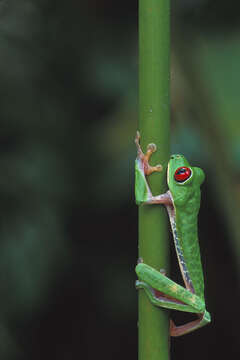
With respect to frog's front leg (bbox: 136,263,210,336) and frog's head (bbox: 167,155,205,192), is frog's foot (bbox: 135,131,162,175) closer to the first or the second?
frog's head (bbox: 167,155,205,192)

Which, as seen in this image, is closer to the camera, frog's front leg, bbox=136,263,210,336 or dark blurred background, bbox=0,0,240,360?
frog's front leg, bbox=136,263,210,336

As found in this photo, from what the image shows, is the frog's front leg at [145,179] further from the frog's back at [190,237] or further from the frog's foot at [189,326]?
the frog's foot at [189,326]

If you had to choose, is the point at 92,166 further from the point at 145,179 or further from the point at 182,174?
the point at 145,179

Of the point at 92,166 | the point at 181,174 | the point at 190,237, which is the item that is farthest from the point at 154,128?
the point at 92,166

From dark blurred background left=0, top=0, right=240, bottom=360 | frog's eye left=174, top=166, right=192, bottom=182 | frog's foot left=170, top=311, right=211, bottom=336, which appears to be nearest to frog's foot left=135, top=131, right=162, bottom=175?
frog's eye left=174, top=166, right=192, bottom=182

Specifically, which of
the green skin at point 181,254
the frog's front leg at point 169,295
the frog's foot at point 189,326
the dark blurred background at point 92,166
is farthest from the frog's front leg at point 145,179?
the dark blurred background at point 92,166

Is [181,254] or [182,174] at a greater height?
[182,174]

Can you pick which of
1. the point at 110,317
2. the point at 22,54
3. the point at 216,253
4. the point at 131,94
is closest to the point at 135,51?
the point at 131,94
